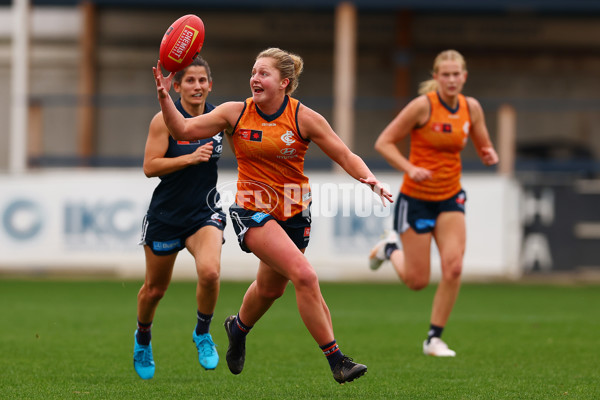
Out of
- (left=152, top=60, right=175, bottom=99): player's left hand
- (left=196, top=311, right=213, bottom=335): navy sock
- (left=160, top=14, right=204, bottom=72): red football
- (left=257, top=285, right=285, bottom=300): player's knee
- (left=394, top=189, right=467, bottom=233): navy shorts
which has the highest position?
(left=160, top=14, right=204, bottom=72): red football

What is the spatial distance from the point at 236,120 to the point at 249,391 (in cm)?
161

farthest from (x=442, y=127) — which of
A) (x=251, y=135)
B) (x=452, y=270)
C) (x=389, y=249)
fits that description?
(x=251, y=135)

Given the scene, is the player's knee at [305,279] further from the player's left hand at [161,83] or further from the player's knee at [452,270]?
the player's knee at [452,270]

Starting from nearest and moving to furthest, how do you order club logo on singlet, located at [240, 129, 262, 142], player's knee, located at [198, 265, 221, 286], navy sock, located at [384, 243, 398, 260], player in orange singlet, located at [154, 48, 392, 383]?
1. player in orange singlet, located at [154, 48, 392, 383]
2. club logo on singlet, located at [240, 129, 262, 142]
3. player's knee, located at [198, 265, 221, 286]
4. navy sock, located at [384, 243, 398, 260]

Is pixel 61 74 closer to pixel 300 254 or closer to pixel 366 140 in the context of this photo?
pixel 366 140

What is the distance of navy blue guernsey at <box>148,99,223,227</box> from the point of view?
654 cm

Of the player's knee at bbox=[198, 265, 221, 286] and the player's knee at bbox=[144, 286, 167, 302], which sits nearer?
the player's knee at bbox=[198, 265, 221, 286]

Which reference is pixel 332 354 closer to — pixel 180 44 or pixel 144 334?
pixel 144 334

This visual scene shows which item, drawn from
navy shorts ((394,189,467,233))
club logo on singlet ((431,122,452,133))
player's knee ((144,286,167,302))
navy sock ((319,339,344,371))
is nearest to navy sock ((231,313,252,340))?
player's knee ((144,286,167,302))

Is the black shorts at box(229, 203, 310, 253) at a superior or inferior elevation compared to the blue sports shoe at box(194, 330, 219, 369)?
superior

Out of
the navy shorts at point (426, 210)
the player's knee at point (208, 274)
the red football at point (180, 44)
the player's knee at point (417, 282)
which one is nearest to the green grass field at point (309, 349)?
the player's knee at point (417, 282)

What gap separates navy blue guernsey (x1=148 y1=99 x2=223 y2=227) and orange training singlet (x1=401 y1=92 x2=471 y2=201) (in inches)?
75.8

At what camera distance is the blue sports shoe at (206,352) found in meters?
6.49

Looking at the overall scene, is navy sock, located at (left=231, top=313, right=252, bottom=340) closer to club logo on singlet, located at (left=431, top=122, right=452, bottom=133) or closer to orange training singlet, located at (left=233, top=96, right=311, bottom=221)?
orange training singlet, located at (left=233, top=96, right=311, bottom=221)
